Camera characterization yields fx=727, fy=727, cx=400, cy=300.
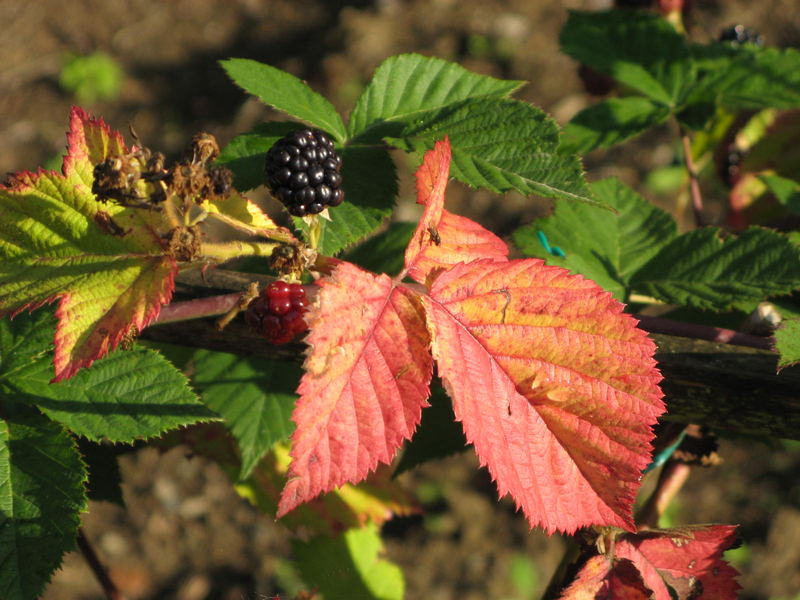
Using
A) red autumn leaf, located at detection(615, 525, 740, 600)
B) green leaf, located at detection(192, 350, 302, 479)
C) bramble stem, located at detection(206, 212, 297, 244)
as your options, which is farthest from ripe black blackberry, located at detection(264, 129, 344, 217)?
red autumn leaf, located at detection(615, 525, 740, 600)

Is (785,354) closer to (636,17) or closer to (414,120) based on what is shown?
(414,120)

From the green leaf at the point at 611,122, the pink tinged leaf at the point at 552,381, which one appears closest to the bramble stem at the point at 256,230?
the pink tinged leaf at the point at 552,381

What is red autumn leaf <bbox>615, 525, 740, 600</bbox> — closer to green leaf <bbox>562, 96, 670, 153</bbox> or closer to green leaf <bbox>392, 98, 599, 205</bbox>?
green leaf <bbox>392, 98, 599, 205</bbox>

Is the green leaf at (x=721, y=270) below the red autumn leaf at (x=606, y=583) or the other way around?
the other way around

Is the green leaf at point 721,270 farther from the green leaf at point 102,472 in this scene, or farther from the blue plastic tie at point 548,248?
the green leaf at point 102,472

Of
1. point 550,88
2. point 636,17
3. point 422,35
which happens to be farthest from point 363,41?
point 636,17

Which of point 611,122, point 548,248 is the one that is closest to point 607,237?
point 548,248
